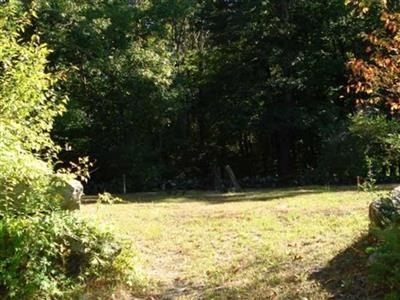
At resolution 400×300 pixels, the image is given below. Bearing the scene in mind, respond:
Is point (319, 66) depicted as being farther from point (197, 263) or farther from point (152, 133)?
point (197, 263)

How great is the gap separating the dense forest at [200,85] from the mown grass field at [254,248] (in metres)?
7.53

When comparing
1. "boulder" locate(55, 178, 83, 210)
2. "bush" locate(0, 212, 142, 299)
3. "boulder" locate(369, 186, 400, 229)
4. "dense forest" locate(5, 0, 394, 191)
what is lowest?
"bush" locate(0, 212, 142, 299)

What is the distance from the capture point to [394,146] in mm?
5902

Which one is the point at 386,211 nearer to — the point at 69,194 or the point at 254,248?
the point at 254,248

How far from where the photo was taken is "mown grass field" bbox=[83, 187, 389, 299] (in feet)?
17.7

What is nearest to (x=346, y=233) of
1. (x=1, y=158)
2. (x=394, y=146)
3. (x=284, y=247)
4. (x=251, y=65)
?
(x=284, y=247)

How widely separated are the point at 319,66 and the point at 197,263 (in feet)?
50.5

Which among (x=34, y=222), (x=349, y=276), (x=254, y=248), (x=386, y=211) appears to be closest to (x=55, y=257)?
(x=34, y=222)

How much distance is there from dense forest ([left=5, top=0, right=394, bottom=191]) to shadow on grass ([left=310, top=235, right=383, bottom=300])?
1149cm

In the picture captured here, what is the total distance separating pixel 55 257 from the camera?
19.0 ft

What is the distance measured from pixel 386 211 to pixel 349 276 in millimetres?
765

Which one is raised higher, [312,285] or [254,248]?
[254,248]

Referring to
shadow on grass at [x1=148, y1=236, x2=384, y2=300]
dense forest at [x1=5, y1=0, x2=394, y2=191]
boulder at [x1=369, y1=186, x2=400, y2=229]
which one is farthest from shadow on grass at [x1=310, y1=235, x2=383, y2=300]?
dense forest at [x1=5, y1=0, x2=394, y2=191]

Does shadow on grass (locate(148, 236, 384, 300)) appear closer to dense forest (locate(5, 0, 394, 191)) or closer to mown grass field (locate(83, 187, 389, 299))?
mown grass field (locate(83, 187, 389, 299))
